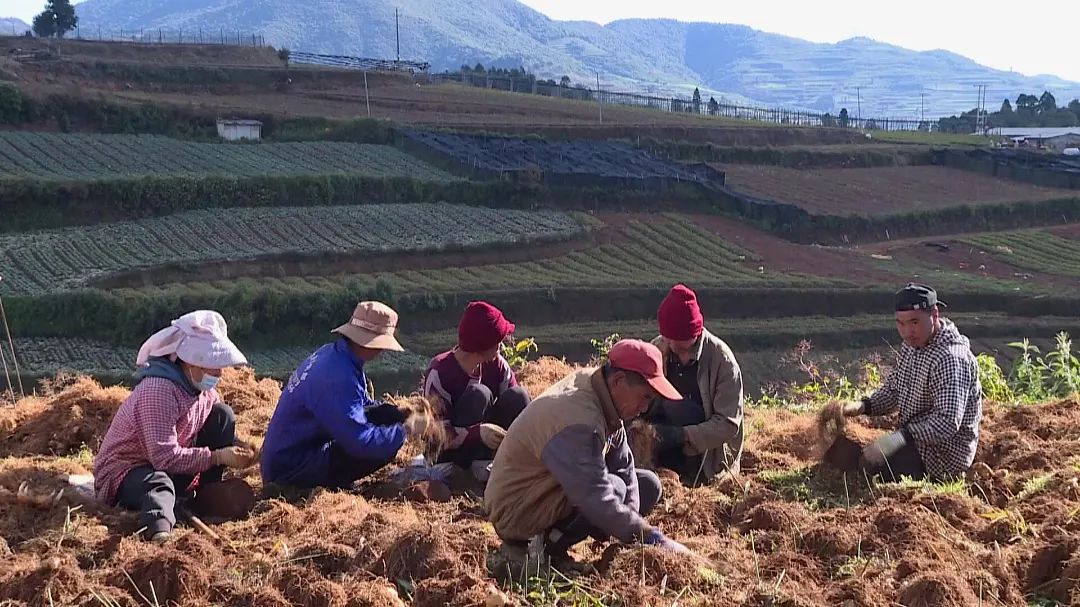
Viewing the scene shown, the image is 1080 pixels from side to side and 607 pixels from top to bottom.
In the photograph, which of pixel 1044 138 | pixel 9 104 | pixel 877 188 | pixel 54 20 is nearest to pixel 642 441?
pixel 9 104

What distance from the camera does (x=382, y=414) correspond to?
5805 millimetres

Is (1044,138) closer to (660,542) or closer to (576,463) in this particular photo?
(660,542)

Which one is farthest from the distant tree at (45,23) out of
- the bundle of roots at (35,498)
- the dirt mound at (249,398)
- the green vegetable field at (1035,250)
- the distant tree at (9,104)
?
the bundle of roots at (35,498)

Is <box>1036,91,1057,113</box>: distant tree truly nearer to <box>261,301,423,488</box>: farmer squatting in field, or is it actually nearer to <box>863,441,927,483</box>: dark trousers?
<box>863,441,927,483</box>: dark trousers

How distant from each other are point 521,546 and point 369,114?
40296 millimetres

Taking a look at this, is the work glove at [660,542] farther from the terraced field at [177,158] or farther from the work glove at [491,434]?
the terraced field at [177,158]

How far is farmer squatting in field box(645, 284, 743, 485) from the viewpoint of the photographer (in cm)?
593

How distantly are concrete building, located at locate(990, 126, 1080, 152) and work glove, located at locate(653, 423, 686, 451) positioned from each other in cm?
5472

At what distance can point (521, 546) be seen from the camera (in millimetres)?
4648

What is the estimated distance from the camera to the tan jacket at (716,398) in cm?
604

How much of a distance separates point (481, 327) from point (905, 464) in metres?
2.36

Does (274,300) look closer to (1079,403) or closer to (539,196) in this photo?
(539,196)

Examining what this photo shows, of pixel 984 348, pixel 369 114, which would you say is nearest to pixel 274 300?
pixel 984 348

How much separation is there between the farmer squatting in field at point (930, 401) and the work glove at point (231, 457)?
10.6ft
